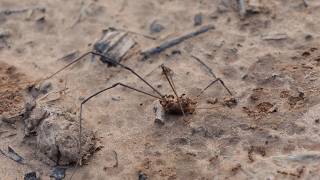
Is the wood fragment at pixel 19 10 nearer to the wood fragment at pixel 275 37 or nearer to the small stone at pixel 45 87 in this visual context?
the small stone at pixel 45 87

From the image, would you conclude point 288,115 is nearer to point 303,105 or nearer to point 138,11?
point 303,105

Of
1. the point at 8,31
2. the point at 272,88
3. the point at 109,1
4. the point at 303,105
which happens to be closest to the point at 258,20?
the point at 272,88

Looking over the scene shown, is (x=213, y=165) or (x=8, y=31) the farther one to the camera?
(x=8, y=31)

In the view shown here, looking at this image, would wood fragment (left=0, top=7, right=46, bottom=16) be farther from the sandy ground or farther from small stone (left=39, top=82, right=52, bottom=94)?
small stone (left=39, top=82, right=52, bottom=94)

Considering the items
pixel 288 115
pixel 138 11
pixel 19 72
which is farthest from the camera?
pixel 138 11

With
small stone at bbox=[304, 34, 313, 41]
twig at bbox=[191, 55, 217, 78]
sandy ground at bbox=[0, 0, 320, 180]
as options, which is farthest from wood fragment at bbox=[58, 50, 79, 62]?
small stone at bbox=[304, 34, 313, 41]

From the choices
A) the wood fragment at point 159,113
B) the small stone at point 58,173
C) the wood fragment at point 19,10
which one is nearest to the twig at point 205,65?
the wood fragment at point 159,113

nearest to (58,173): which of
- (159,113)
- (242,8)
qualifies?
(159,113)

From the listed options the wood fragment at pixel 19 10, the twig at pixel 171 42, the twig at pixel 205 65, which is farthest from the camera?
the wood fragment at pixel 19 10
